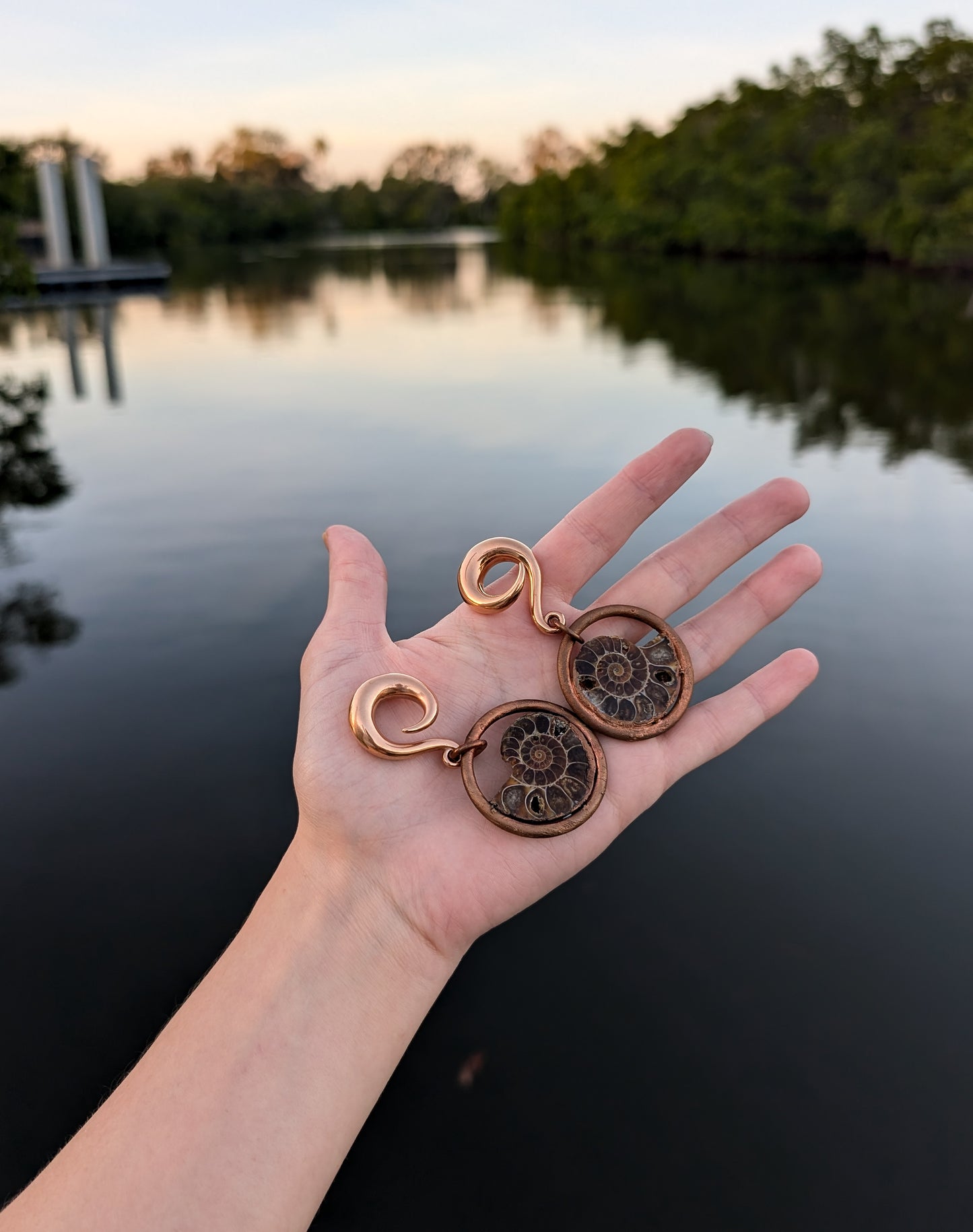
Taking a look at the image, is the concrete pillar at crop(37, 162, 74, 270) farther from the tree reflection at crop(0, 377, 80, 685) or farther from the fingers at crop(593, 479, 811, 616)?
the fingers at crop(593, 479, 811, 616)

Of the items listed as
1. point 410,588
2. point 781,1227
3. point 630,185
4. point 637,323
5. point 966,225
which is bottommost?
point 781,1227

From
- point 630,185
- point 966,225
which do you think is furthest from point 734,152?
point 966,225

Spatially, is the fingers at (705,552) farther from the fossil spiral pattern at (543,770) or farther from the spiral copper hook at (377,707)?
the spiral copper hook at (377,707)

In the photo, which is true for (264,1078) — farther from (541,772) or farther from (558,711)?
(558,711)

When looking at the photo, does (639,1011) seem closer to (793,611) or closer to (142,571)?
(793,611)

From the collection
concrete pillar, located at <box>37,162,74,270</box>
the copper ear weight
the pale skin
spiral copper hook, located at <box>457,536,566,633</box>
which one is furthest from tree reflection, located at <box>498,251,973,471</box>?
concrete pillar, located at <box>37,162,74,270</box>

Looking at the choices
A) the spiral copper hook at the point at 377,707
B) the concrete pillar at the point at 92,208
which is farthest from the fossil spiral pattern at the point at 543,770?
the concrete pillar at the point at 92,208

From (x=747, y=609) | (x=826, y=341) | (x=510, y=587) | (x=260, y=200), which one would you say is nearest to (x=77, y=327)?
(x=826, y=341)
